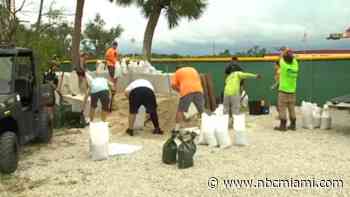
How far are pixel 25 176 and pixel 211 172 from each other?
2.62 m

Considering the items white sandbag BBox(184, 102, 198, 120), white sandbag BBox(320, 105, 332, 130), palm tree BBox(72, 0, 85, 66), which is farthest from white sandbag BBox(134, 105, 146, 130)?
palm tree BBox(72, 0, 85, 66)

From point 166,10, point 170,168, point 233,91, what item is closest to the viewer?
point 170,168

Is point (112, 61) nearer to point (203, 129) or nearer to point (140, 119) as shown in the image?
point (140, 119)

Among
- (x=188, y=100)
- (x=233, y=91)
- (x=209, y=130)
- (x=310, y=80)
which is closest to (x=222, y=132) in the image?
(x=209, y=130)

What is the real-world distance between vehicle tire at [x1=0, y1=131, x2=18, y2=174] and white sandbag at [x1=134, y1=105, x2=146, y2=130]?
14.8 ft

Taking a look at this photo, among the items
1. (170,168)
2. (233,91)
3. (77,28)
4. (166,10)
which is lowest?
(170,168)

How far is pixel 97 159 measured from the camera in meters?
9.04

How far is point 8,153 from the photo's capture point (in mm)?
7969

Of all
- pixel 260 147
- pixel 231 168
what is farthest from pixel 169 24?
pixel 231 168

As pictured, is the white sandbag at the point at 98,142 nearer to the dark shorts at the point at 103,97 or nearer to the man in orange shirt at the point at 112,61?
the dark shorts at the point at 103,97

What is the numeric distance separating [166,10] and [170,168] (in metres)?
19.9

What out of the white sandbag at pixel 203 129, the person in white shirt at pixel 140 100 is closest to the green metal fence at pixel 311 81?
the person in white shirt at pixel 140 100

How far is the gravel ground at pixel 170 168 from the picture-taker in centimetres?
709

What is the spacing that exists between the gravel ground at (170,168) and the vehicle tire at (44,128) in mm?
170
